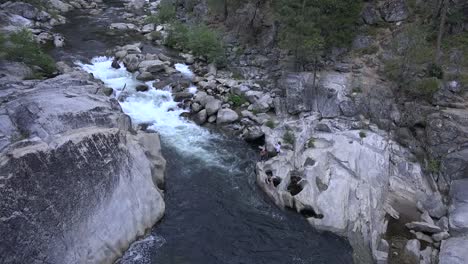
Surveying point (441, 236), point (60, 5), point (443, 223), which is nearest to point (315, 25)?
point (443, 223)

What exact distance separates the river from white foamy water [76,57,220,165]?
3.0 inches

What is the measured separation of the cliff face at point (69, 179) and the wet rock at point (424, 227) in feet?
48.1

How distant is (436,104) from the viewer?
1208 inches

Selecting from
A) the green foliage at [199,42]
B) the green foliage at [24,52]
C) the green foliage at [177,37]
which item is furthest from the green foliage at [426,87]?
the green foliage at [24,52]

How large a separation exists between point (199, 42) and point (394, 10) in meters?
20.2

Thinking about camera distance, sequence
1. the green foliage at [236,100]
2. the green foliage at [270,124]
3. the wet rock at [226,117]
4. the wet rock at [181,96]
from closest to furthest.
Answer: the green foliage at [270,124] < the wet rock at [226,117] < the green foliage at [236,100] < the wet rock at [181,96]

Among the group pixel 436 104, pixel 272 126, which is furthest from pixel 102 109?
pixel 436 104

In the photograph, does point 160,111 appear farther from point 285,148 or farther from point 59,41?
point 59,41

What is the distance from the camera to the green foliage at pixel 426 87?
3064 centimetres

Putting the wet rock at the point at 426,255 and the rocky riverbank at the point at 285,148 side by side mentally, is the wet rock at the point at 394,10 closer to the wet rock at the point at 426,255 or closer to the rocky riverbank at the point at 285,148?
the rocky riverbank at the point at 285,148

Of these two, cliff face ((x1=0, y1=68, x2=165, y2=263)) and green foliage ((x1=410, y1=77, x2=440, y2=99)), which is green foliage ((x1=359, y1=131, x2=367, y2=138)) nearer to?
green foliage ((x1=410, y1=77, x2=440, y2=99))

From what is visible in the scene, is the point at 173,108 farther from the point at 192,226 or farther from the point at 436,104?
the point at 436,104

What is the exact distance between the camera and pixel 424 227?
2328 cm

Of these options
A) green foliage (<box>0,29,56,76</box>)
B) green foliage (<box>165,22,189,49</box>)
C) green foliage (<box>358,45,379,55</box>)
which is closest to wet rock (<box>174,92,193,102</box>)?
green foliage (<box>0,29,56,76</box>)
